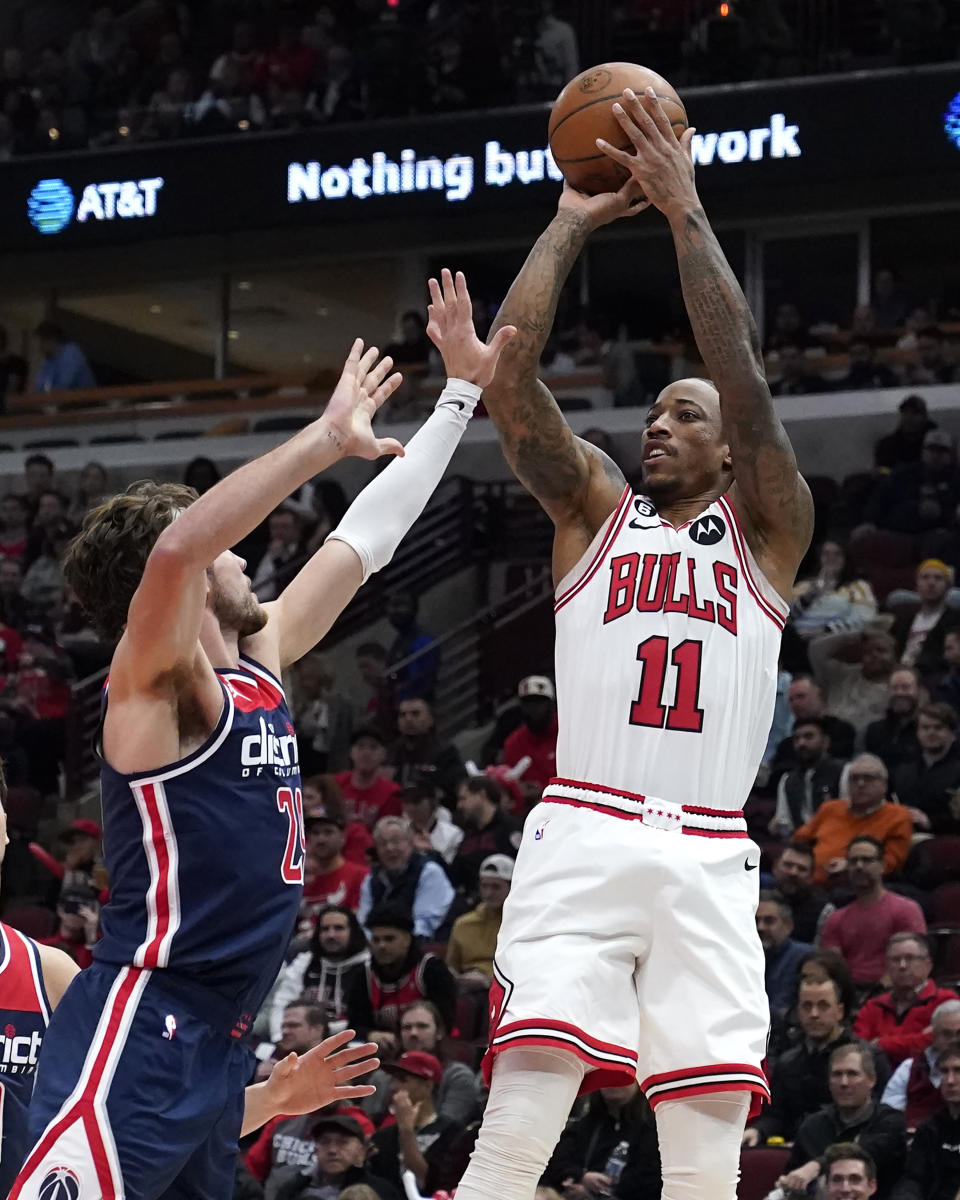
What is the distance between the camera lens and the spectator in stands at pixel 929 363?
1719cm

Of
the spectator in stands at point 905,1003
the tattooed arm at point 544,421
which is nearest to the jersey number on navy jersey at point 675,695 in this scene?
the tattooed arm at point 544,421

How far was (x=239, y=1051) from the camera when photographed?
13.8 ft

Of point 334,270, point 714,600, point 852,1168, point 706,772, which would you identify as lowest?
point 852,1168

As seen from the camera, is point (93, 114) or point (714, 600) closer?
point (714, 600)

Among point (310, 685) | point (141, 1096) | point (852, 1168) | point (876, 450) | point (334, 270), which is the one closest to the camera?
point (141, 1096)

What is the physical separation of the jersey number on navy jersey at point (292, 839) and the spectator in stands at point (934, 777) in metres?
6.99

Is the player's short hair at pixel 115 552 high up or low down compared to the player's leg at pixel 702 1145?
up

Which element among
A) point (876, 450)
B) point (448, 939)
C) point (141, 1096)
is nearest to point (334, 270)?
point (876, 450)

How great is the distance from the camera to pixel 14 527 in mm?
17750

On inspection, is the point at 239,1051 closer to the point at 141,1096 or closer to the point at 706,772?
the point at 141,1096

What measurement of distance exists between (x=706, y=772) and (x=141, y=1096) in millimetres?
1739

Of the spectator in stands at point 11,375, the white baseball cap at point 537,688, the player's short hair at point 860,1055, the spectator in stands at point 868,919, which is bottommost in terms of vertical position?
the player's short hair at point 860,1055

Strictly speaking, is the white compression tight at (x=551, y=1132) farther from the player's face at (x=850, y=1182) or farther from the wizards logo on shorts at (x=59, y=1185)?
the player's face at (x=850, y=1182)

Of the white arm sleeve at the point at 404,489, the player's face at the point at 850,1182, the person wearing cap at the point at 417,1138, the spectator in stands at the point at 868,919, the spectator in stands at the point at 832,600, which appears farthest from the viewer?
the spectator in stands at the point at 832,600
